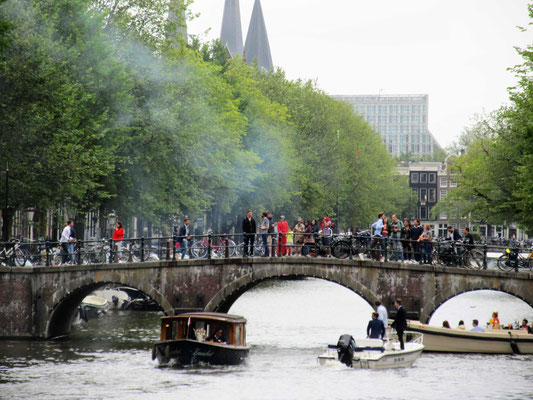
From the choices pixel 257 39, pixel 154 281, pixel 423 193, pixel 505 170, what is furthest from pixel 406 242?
pixel 423 193

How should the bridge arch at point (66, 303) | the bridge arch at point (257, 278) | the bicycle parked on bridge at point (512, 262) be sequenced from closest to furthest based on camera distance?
the bicycle parked on bridge at point (512, 262), the bridge arch at point (257, 278), the bridge arch at point (66, 303)

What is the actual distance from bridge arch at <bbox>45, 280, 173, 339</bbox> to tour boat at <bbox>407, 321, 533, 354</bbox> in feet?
32.2

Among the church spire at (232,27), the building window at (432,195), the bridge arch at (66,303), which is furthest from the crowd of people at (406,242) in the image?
the building window at (432,195)

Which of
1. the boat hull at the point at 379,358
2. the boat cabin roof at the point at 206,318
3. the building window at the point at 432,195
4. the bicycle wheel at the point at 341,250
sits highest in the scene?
the building window at the point at 432,195

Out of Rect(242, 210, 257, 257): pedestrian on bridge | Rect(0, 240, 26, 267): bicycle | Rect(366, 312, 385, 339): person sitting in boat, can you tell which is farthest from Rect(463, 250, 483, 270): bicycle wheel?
Rect(0, 240, 26, 267): bicycle

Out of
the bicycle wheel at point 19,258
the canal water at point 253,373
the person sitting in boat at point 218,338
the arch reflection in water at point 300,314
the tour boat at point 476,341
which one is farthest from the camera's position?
the arch reflection in water at point 300,314

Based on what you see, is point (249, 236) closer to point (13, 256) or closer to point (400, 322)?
point (400, 322)

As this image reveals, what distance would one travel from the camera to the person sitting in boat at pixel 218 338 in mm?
33188

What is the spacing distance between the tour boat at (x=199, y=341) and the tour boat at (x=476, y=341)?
6915 millimetres

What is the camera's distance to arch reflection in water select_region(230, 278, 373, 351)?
40531 millimetres

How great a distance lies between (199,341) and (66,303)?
878 cm

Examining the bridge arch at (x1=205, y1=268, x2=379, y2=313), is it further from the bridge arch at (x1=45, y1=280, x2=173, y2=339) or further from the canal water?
the canal water

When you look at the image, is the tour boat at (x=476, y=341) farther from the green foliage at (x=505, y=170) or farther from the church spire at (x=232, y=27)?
the church spire at (x=232, y=27)

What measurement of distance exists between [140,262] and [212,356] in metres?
6.58
